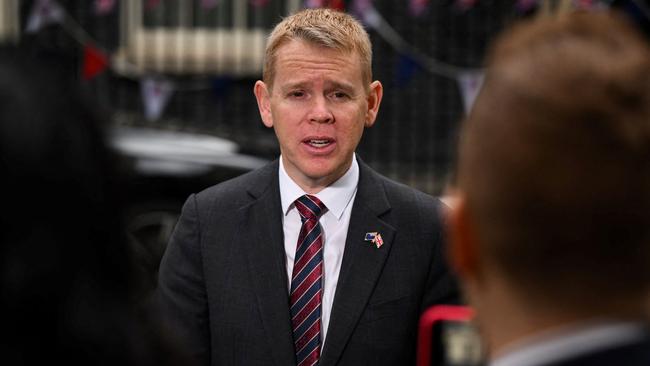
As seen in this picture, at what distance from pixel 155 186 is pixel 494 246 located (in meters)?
5.68

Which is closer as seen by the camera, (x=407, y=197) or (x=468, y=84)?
(x=407, y=197)

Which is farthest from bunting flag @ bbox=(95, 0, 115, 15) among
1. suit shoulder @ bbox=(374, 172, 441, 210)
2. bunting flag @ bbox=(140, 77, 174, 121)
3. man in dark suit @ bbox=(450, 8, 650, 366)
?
man in dark suit @ bbox=(450, 8, 650, 366)

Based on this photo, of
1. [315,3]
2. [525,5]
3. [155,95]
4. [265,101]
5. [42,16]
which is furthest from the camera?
[42,16]

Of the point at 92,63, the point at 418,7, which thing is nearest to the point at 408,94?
the point at 418,7

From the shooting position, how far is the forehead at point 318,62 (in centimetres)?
337

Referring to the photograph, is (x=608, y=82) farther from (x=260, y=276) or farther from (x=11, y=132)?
(x=260, y=276)

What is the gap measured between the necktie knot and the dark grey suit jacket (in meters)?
0.06

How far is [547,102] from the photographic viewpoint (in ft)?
4.81

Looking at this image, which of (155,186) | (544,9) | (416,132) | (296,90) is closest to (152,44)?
(416,132)

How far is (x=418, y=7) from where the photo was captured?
1113cm

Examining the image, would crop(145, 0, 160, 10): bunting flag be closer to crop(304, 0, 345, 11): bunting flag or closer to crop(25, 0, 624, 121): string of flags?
crop(25, 0, 624, 121): string of flags

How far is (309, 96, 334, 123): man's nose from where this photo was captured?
3359 mm

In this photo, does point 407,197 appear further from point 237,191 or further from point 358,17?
point 358,17

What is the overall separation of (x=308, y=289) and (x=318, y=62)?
1.99 feet
